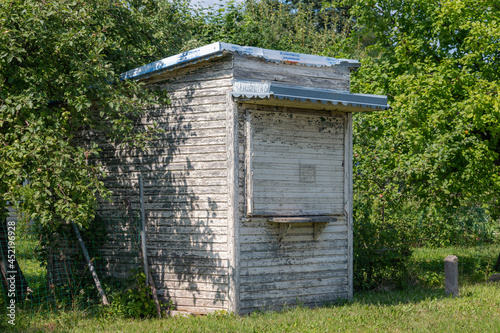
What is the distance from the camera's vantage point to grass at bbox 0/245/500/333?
750cm

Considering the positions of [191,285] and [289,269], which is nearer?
[191,285]

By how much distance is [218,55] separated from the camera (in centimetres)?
851

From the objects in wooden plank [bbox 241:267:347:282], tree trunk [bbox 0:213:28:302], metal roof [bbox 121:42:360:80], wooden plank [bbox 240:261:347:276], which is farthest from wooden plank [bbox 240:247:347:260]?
tree trunk [bbox 0:213:28:302]

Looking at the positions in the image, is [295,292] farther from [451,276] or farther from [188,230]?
[451,276]

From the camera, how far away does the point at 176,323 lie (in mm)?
7871

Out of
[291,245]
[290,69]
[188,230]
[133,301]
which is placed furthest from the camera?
[290,69]

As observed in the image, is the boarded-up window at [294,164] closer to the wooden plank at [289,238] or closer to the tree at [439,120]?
the wooden plank at [289,238]

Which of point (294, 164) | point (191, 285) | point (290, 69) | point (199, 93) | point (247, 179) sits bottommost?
point (191, 285)

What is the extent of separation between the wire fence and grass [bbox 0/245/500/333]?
2.24 ft

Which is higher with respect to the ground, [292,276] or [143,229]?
[143,229]

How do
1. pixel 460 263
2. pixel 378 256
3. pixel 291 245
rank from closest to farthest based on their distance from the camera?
pixel 291 245
pixel 378 256
pixel 460 263

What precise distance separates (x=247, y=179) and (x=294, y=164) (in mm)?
1004

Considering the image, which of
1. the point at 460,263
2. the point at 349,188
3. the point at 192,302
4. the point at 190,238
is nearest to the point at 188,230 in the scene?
the point at 190,238

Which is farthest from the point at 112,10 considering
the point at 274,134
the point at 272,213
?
the point at 272,213
